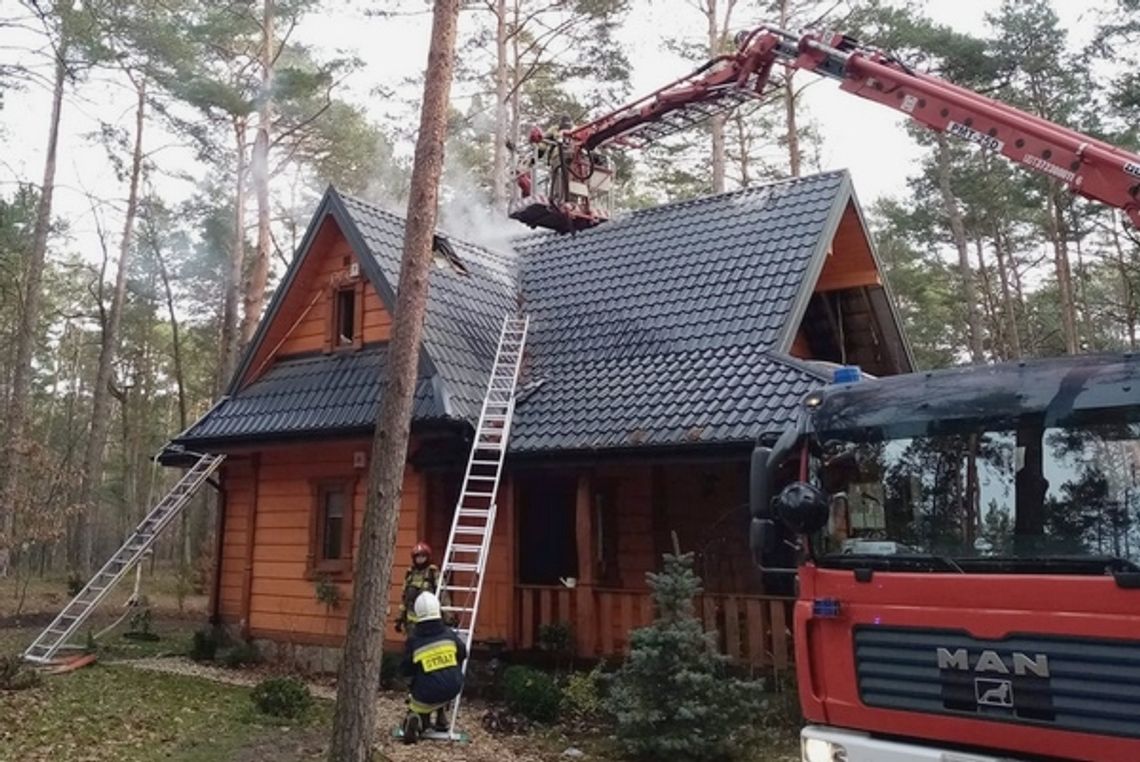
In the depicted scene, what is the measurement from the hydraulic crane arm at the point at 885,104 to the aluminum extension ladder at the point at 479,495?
3967mm

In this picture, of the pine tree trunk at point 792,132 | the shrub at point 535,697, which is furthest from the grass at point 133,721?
the pine tree trunk at point 792,132

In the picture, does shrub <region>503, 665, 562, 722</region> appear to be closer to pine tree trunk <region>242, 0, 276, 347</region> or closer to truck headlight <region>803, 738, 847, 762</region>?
truck headlight <region>803, 738, 847, 762</region>

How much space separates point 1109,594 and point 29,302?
21736mm

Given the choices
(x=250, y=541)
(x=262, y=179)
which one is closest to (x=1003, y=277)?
(x=262, y=179)

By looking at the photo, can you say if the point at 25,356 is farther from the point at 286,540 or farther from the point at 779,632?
the point at 779,632

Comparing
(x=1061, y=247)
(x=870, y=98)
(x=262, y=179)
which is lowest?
(x=870, y=98)

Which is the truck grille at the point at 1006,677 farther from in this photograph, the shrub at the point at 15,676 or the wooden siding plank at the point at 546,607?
the shrub at the point at 15,676

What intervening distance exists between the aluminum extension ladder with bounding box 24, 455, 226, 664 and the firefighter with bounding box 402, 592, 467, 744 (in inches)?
243

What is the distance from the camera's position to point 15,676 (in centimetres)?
934

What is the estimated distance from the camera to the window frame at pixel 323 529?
11766mm

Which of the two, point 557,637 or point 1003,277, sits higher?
point 1003,277

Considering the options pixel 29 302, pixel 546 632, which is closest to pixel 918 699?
pixel 546 632

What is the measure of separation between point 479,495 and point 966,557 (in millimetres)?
6552

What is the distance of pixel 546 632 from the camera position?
10047 millimetres
